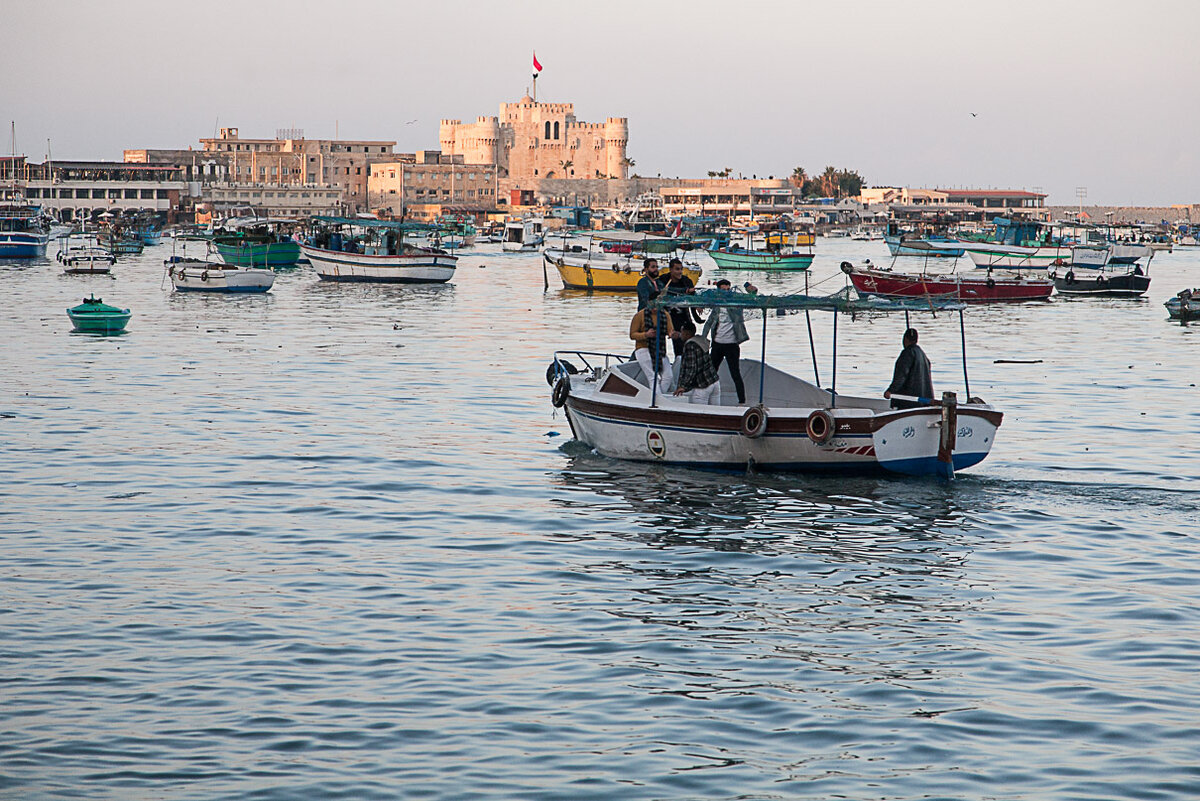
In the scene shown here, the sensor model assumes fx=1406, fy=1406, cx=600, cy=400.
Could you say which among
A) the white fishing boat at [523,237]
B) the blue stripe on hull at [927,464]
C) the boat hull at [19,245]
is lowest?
the blue stripe on hull at [927,464]

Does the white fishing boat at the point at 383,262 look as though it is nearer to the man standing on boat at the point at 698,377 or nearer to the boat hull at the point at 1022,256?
the boat hull at the point at 1022,256

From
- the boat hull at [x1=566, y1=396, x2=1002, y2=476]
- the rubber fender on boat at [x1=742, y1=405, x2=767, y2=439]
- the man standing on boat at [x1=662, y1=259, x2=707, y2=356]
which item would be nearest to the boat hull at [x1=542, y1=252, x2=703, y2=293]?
the man standing on boat at [x1=662, y1=259, x2=707, y2=356]

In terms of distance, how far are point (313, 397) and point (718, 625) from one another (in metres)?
16.1

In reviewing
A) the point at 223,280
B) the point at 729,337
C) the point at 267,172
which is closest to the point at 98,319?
the point at 223,280

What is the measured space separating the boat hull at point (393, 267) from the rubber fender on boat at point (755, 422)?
46.0 meters

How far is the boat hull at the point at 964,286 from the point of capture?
52.8 m

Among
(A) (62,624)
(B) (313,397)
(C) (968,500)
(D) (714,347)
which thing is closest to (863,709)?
(A) (62,624)

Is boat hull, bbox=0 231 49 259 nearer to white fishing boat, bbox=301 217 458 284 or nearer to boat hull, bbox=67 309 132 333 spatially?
white fishing boat, bbox=301 217 458 284

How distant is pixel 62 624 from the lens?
11195 mm

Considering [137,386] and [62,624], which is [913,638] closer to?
[62,624]

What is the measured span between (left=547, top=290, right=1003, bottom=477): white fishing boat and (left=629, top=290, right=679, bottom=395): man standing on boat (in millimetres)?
192

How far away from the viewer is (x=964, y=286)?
5550cm

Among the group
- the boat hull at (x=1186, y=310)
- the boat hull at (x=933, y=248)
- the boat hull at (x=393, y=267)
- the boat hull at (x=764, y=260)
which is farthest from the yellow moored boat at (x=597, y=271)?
the boat hull at (x=933, y=248)

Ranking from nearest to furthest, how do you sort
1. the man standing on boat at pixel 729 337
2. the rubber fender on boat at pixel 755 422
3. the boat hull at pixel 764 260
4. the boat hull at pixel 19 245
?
the rubber fender on boat at pixel 755 422
the man standing on boat at pixel 729 337
the boat hull at pixel 764 260
the boat hull at pixel 19 245
